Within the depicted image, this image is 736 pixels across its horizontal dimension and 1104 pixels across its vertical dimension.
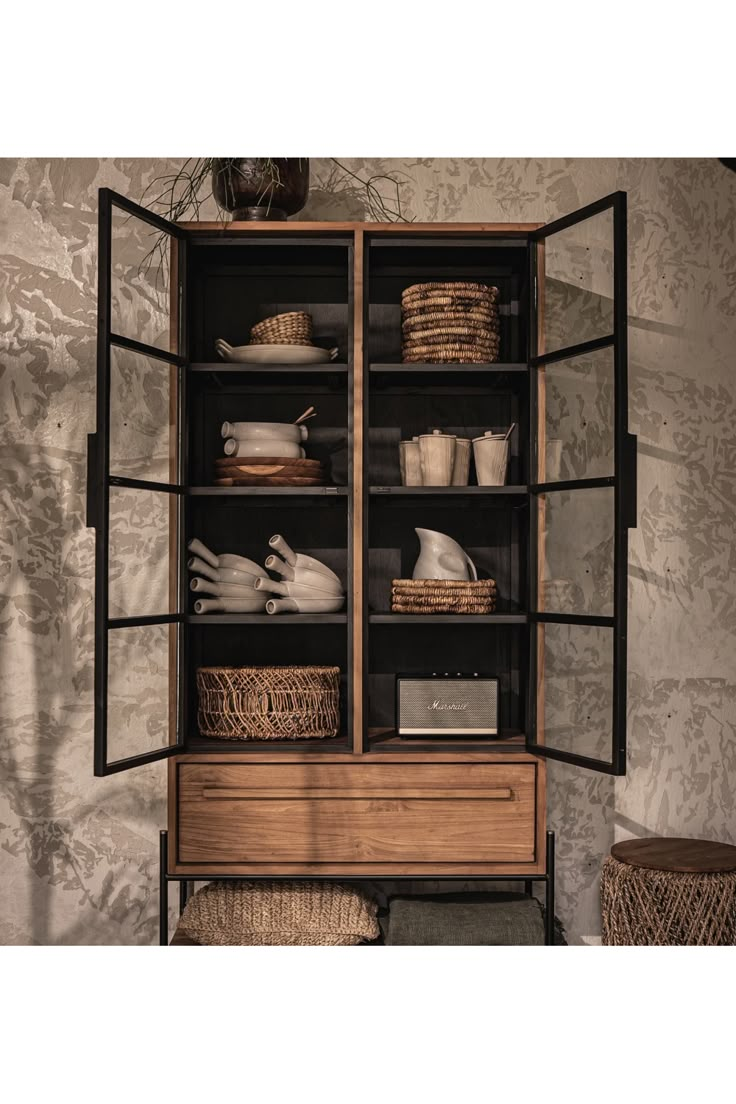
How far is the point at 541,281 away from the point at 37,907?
7.36 feet

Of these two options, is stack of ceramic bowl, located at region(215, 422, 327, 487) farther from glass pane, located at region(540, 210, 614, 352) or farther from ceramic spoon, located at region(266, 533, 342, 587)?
glass pane, located at region(540, 210, 614, 352)

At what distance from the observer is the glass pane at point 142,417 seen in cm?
211

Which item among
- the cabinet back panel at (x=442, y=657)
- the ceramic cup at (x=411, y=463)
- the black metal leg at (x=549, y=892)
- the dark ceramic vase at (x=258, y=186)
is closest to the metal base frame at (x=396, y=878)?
the black metal leg at (x=549, y=892)

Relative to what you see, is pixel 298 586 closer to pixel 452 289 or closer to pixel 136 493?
pixel 136 493

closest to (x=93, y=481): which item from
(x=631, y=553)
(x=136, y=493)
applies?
(x=136, y=493)

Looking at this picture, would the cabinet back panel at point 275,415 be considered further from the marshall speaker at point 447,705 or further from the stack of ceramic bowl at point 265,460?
the marshall speaker at point 447,705

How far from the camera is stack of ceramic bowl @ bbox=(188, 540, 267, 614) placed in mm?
2357

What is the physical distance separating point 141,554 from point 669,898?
1.54 meters

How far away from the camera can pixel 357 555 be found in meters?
2.29

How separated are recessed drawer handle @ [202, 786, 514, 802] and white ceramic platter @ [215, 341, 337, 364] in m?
1.07

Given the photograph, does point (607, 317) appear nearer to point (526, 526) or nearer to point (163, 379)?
point (526, 526)

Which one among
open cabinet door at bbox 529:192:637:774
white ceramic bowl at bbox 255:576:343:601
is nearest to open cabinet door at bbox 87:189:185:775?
white ceramic bowl at bbox 255:576:343:601

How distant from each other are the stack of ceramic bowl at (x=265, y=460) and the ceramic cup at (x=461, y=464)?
35cm
